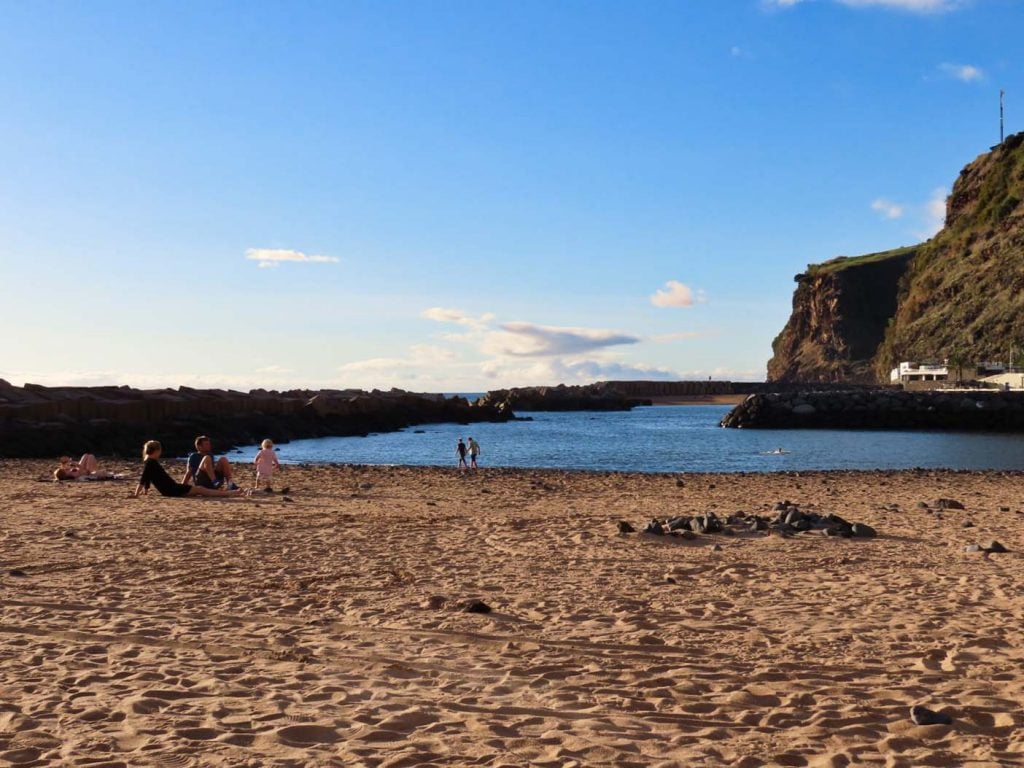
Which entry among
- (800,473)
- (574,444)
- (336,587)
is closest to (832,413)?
(574,444)

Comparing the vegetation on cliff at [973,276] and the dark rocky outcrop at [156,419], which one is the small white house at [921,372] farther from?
the dark rocky outcrop at [156,419]

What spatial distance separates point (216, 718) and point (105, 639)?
7.13 ft

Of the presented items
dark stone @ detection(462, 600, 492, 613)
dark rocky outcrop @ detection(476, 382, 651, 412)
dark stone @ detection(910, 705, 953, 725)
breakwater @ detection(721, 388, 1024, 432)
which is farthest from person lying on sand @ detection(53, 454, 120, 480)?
dark rocky outcrop @ detection(476, 382, 651, 412)

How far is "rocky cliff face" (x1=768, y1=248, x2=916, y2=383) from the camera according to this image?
160m

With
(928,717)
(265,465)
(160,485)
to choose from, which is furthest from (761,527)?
(160,485)

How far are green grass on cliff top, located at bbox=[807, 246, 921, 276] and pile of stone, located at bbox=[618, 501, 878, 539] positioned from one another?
6521 inches

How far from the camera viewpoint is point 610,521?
1419 cm

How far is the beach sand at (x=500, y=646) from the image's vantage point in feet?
16.7

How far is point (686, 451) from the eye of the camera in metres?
43.2

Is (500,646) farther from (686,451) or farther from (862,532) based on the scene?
(686,451)

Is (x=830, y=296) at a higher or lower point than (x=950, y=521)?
higher

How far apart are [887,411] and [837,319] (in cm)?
9879

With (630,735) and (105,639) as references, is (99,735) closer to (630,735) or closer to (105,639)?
(105,639)

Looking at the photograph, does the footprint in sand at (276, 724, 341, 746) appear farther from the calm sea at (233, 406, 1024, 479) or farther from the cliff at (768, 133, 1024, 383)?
the cliff at (768, 133, 1024, 383)
